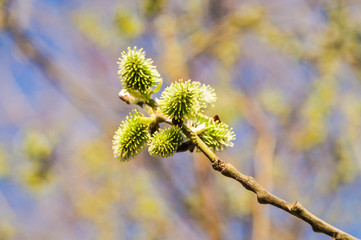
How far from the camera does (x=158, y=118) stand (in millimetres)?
1393

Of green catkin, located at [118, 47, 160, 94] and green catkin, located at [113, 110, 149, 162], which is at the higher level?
green catkin, located at [118, 47, 160, 94]

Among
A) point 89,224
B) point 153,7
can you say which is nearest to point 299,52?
point 153,7

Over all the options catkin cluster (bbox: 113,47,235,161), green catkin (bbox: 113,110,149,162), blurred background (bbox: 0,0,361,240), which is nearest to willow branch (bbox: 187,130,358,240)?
catkin cluster (bbox: 113,47,235,161)

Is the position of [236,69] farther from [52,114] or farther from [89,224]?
[52,114]

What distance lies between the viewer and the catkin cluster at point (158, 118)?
4.47 feet

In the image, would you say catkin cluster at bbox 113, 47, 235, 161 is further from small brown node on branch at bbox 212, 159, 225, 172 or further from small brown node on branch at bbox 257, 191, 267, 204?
small brown node on branch at bbox 257, 191, 267, 204

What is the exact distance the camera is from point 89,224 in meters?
6.62

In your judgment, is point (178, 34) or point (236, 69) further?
point (236, 69)

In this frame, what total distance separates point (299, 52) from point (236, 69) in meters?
1.22

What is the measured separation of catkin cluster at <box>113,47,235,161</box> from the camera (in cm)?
136

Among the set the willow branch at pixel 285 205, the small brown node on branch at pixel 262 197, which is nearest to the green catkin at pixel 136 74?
the willow branch at pixel 285 205

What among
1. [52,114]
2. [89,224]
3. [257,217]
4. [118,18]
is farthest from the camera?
[52,114]

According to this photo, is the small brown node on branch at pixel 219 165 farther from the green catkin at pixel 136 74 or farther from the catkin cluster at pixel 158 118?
the green catkin at pixel 136 74

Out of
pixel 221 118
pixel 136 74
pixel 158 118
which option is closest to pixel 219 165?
pixel 158 118
